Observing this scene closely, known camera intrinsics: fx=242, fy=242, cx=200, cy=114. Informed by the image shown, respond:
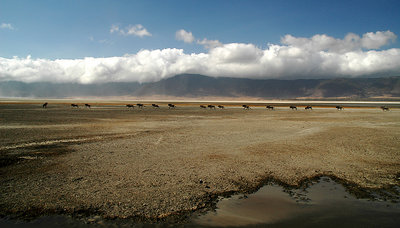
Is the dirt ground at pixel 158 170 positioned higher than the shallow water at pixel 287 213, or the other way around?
the dirt ground at pixel 158 170

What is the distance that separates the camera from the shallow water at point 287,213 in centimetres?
467

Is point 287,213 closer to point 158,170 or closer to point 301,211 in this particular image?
point 301,211

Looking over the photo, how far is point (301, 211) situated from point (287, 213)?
34 cm

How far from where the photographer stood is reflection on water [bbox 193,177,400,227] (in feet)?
15.6

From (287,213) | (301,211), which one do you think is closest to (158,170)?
(287,213)

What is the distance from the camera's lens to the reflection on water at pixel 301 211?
15.6ft

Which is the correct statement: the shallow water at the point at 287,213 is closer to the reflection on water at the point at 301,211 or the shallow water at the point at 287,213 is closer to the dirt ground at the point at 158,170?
the reflection on water at the point at 301,211

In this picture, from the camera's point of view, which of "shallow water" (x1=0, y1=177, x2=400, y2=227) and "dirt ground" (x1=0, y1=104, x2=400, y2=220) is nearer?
"shallow water" (x1=0, y1=177, x2=400, y2=227)

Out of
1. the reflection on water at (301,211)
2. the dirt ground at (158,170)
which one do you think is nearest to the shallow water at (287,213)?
the reflection on water at (301,211)

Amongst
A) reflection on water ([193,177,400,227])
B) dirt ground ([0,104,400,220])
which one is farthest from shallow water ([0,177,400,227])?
dirt ground ([0,104,400,220])

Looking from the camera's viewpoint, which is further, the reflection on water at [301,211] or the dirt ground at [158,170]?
the dirt ground at [158,170]

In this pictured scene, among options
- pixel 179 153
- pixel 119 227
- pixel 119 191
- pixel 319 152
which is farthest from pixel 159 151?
pixel 319 152

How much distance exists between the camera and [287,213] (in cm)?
514

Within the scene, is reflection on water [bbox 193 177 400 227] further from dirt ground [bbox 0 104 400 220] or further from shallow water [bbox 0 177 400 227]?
dirt ground [bbox 0 104 400 220]
